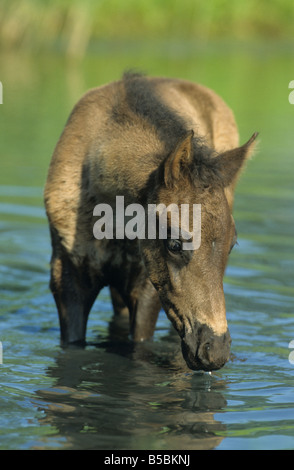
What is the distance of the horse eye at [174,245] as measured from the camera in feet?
17.9

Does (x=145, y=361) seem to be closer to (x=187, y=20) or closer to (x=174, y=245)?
(x=174, y=245)

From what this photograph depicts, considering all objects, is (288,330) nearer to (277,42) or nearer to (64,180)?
(64,180)

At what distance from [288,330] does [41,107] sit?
15576 millimetres

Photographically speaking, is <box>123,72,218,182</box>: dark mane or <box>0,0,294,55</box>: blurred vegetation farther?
<box>0,0,294,55</box>: blurred vegetation

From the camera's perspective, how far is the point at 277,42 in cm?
4406

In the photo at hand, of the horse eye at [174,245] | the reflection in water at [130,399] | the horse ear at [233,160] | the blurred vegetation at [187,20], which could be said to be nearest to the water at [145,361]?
the reflection in water at [130,399]

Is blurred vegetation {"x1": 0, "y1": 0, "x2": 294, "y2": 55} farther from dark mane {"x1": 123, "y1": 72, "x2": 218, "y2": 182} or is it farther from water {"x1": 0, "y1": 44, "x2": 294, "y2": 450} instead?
dark mane {"x1": 123, "y1": 72, "x2": 218, "y2": 182}

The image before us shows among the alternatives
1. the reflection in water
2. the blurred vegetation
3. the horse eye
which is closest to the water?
the reflection in water

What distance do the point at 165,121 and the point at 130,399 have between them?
206 centimetres

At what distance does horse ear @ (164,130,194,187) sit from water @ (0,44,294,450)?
1.65m

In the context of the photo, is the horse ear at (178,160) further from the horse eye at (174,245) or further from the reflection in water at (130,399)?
the reflection in water at (130,399)

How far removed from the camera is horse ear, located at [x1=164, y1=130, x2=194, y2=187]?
5.22 meters

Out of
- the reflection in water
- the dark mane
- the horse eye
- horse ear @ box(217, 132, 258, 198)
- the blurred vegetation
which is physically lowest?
the reflection in water
